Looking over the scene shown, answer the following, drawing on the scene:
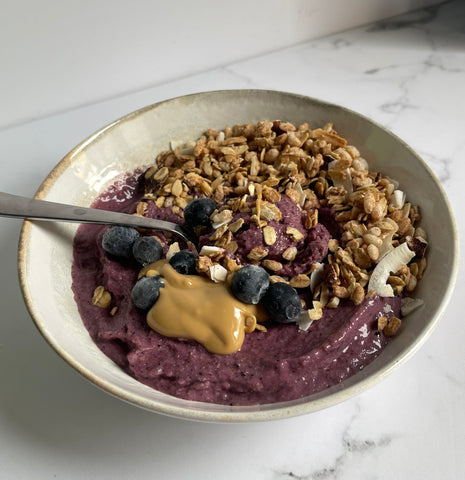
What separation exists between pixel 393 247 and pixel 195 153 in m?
0.73

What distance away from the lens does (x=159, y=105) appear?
1.91 m

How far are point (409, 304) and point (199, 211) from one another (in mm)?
643

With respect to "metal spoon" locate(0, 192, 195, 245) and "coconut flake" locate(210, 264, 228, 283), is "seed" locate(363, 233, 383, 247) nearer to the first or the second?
"coconut flake" locate(210, 264, 228, 283)

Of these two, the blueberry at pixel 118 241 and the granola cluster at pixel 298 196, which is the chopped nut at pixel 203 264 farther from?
the blueberry at pixel 118 241

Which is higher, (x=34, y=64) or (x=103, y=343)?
(x=34, y=64)

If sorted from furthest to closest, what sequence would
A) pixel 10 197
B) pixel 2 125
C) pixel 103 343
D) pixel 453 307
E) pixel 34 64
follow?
pixel 2 125, pixel 34 64, pixel 453 307, pixel 10 197, pixel 103 343

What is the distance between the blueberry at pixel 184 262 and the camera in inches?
57.7

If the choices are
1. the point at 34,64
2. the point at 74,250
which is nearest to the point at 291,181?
the point at 74,250

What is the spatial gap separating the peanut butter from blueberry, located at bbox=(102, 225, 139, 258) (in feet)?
0.58

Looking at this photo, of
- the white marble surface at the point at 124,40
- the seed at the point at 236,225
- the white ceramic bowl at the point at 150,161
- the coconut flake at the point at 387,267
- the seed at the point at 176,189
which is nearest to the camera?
the white ceramic bowl at the point at 150,161

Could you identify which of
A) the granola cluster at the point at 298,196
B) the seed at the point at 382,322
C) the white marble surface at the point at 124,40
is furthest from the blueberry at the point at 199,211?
the white marble surface at the point at 124,40

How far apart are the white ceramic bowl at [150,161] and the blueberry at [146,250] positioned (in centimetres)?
23

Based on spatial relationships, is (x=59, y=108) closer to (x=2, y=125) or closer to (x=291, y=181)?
(x=2, y=125)

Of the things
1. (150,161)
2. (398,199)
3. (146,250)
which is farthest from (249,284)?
(150,161)
